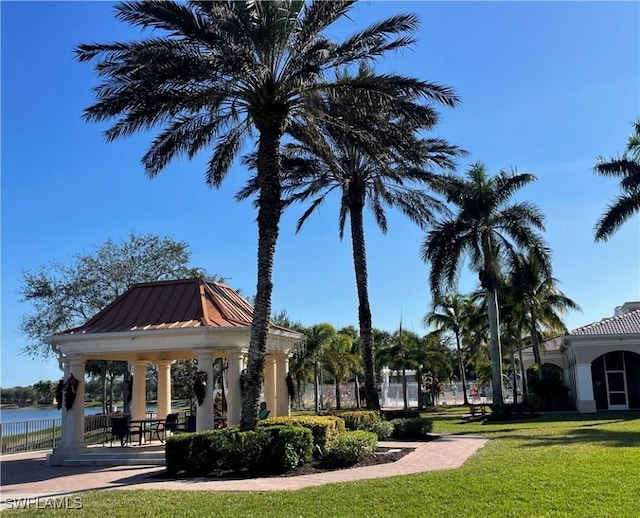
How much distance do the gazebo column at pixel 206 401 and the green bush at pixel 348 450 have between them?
392cm

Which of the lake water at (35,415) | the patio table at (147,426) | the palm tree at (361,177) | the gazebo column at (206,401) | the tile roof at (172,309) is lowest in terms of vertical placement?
the lake water at (35,415)

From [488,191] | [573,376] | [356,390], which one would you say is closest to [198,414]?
[488,191]

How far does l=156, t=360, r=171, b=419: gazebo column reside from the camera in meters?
22.7

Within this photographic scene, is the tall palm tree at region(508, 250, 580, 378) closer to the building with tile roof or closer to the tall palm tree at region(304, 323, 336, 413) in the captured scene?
the building with tile roof

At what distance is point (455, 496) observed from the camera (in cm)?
909

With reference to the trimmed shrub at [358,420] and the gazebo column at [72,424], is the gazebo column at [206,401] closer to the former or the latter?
the gazebo column at [72,424]

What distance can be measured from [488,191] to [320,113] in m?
15.6

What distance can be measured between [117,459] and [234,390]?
3.64 meters

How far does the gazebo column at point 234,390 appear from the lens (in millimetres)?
16859

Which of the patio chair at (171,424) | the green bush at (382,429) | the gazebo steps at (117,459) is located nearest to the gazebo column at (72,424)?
the gazebo steps at (117,459)

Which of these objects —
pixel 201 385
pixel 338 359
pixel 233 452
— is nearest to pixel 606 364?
pixel 338 359

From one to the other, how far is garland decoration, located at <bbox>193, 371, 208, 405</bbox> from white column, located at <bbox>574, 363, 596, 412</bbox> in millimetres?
23379

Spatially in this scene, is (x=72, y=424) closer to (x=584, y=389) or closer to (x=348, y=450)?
(x=348, y=450)

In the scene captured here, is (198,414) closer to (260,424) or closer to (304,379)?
(260,424)
